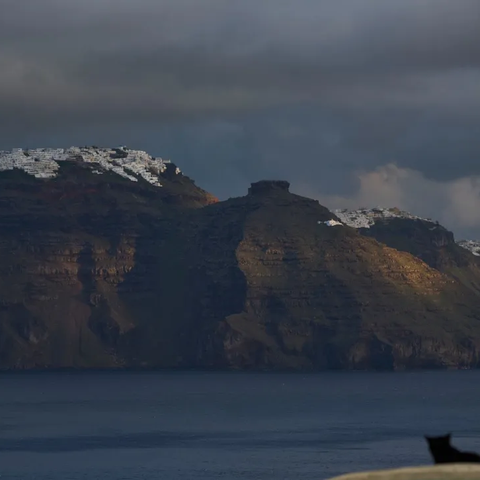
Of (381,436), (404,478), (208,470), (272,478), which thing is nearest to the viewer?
(404,478)

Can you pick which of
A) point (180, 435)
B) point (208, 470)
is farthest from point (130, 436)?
point (208, 470)

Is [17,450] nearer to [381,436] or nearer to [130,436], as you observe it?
[130,436]

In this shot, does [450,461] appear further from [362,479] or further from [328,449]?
[328,449]

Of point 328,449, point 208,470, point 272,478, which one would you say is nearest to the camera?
point 272,478

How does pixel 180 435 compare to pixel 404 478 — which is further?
pixel 180 435

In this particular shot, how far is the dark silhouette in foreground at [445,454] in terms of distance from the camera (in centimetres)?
1480

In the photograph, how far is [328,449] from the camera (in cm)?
16962

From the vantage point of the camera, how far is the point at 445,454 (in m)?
15.0

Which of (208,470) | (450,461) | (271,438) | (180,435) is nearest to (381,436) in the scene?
(271,438)

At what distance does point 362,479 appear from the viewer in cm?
1495

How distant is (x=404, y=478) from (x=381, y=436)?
182m

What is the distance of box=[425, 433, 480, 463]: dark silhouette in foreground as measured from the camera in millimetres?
14805

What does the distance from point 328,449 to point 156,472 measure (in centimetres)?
3371

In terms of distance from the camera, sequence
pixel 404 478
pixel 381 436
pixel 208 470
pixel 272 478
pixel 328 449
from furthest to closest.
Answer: pixel 381 436 < pixel 328 449 < pixel 208 470 < pixel 272 478 < pixel 404 478
